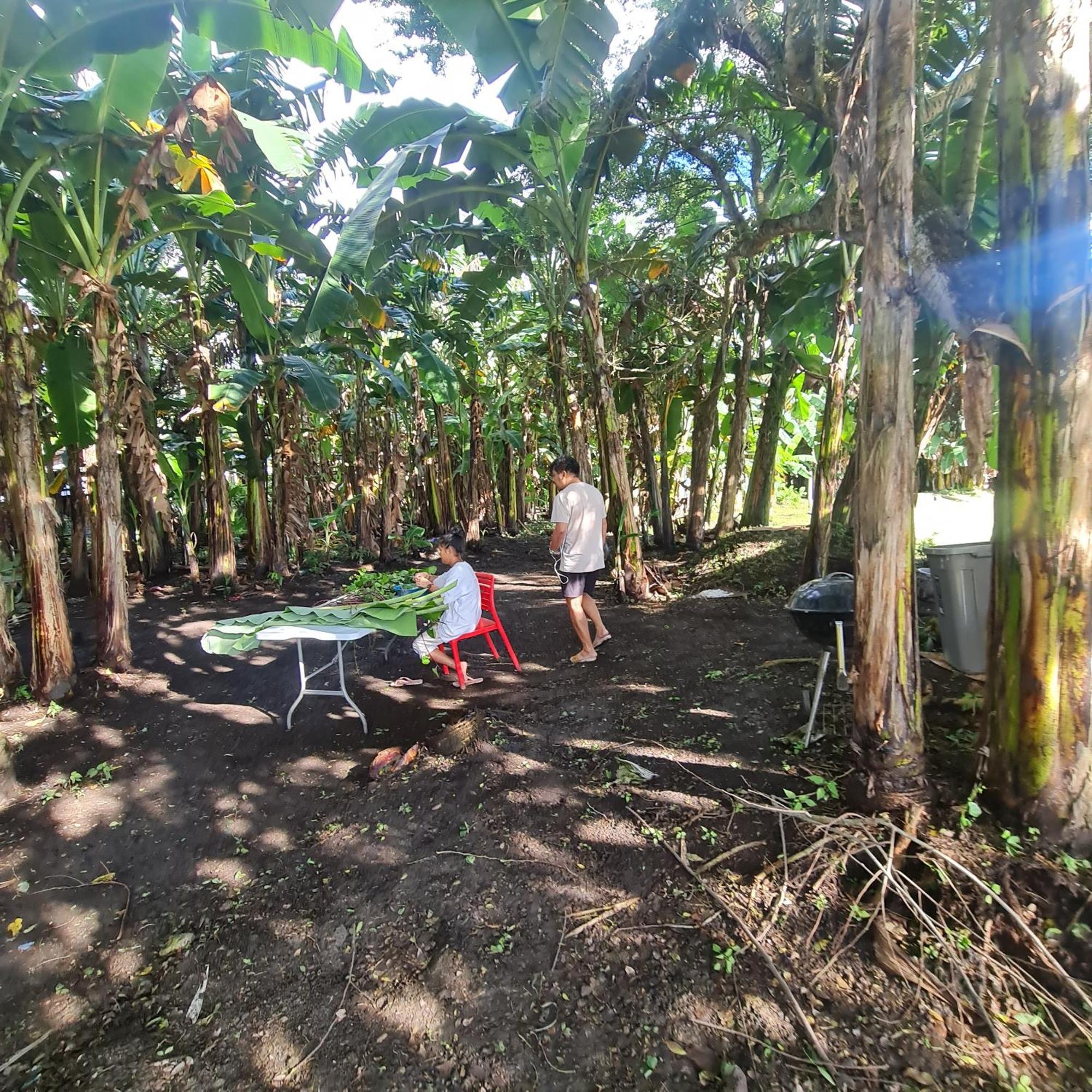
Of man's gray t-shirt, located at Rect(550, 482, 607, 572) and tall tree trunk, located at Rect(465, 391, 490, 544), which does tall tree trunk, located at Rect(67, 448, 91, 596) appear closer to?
man's gray t-shirt, located at Rect(550, 482, 607, 572)

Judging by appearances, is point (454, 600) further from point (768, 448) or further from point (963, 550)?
point (768, 448)

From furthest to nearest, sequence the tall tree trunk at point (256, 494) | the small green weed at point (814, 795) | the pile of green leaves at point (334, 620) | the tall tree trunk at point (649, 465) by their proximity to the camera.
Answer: the tall tree trunk at point (649, 465)
the tall tree trunk at point (256, 494)
the pile of green leaves at point (334, 620)
the small green weed at point (814, 795)

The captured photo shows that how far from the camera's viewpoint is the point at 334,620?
4.38 m

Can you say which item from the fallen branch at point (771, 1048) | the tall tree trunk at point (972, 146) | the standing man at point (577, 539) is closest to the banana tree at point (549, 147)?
the standing man at point (577, 539)

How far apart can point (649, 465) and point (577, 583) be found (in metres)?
6.21

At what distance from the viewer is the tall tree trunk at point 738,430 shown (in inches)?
349

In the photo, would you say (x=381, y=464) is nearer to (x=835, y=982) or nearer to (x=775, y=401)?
(x=775, y=401)

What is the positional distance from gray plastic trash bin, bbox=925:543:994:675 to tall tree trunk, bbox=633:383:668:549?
292 inches

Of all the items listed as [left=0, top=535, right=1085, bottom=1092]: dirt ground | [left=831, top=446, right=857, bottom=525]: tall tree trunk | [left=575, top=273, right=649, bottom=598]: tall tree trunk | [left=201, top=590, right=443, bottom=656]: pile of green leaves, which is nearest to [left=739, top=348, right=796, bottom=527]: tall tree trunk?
[left=831, top=446, right=857, bottom=525]: tall tree trunk

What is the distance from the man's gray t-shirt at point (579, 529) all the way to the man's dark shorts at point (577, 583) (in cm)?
4

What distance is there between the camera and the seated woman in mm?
4754

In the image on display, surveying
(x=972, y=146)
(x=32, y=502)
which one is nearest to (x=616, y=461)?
(x=972, y=146)

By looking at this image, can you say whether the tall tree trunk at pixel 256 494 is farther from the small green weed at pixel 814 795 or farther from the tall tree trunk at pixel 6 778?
the small green weed at pixel 814 795

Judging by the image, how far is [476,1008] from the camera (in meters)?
2.05
